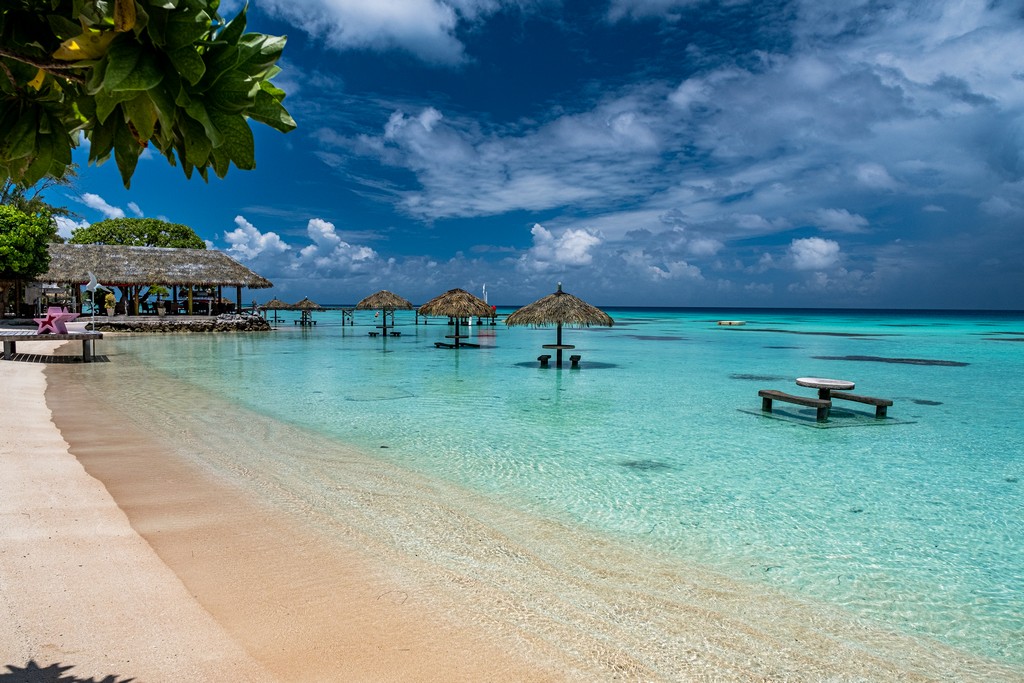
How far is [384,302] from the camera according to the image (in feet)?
90.4

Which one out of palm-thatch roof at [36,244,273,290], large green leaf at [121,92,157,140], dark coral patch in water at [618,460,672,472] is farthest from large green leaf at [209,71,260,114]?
palm-thatch roof at [36,244,273,290]

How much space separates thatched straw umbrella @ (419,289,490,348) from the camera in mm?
21094

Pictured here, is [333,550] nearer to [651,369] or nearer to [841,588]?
[841,588]

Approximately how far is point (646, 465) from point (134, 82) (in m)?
6.15

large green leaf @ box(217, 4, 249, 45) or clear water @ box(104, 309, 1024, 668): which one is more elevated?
large green leaf @ box(217, 4, 249, 45)

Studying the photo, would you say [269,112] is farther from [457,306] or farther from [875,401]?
[457,306]

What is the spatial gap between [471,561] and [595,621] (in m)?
1.01

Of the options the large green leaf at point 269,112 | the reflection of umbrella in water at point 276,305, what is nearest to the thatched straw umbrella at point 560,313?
the large green leaf at point 269,112

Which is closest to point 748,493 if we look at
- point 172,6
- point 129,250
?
point 172,6

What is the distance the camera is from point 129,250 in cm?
2891

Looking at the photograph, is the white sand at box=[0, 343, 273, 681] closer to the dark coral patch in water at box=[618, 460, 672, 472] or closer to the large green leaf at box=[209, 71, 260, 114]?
the large green leaf at box=[209, 71, 260, 114]

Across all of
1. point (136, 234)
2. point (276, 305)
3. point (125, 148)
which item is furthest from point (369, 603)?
point (136, 234)

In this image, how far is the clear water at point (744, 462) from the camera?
382 cm

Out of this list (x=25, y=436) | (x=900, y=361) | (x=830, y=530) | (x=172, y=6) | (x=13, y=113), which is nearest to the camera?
(x=172, y=6)
